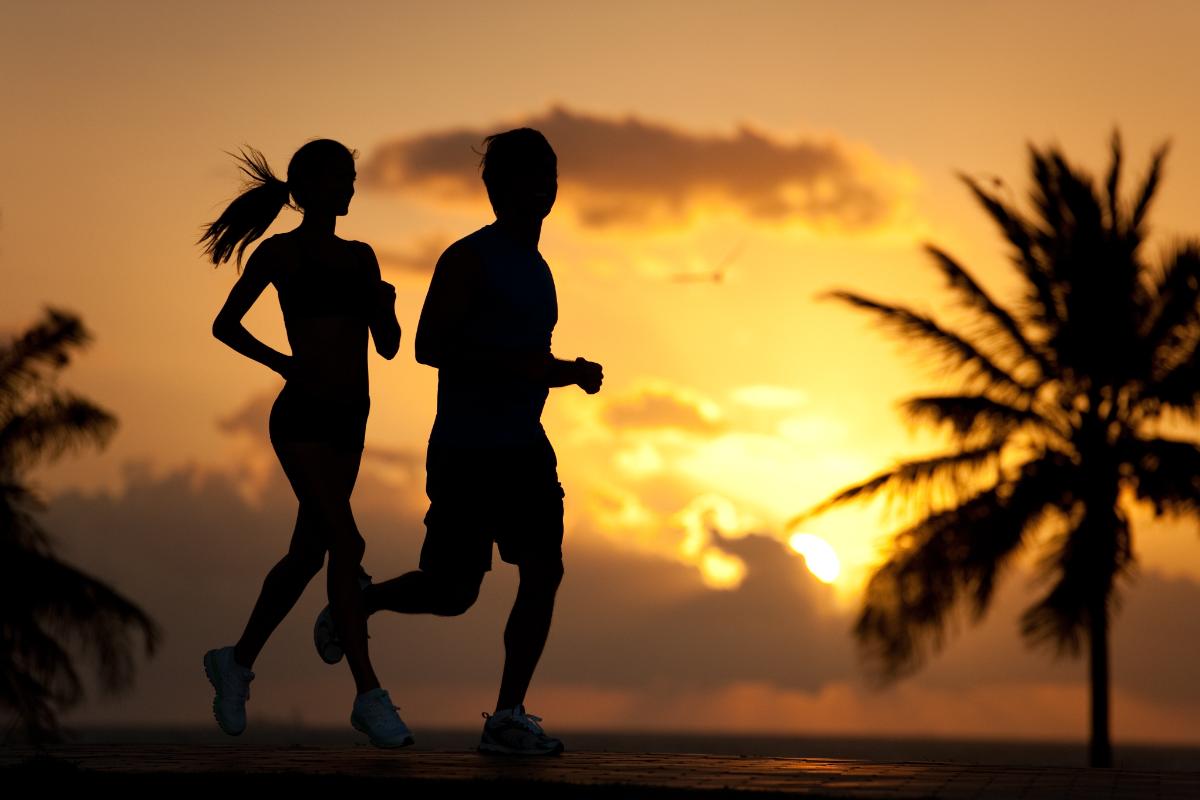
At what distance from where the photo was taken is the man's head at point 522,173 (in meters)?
6.73

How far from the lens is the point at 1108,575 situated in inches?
813

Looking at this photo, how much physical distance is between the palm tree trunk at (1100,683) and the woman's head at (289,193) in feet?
52.3

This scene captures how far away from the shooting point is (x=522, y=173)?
6738mm

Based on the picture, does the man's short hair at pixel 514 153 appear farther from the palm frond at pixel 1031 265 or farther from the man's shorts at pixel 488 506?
the palm frond at pixel 1031 265

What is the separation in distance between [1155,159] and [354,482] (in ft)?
59.1

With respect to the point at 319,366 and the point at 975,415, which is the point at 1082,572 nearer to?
the point at 975,415

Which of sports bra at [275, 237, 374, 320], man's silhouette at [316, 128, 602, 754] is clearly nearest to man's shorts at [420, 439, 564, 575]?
man's silhouette at [316, 128, 602, 754]

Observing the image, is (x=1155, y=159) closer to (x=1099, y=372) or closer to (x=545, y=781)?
(x=1099, y=372)

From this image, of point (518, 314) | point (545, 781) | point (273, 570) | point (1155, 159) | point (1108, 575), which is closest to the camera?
point (545, 781)

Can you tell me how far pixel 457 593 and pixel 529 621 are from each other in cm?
33

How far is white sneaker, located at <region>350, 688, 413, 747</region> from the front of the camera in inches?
264

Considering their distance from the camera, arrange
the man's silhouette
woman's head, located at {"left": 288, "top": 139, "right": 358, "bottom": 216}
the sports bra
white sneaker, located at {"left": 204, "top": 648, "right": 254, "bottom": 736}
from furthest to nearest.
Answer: white sneaker, located at {"left": 204, "top": 648, "right": 254, "bottom": 736} → woman's head, located at {"left": 288, "top": 139, "right": 358, "bottom": 216} → the sports bra → the man's silhouette

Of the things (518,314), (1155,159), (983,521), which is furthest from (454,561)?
(1155,159)

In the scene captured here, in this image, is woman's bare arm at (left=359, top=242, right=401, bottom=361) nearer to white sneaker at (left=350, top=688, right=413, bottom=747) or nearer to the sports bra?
the sports bra
